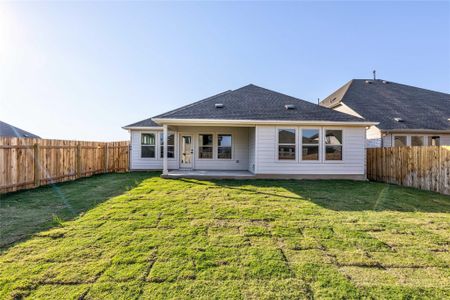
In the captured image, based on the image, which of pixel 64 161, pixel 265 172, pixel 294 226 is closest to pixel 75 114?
pixel 64 161

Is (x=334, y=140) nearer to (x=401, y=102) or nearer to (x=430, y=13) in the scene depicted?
(x=430, y=13)

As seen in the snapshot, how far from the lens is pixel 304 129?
1040 cm

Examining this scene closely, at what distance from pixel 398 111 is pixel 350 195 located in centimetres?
1211

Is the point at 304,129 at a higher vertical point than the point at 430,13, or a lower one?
lower

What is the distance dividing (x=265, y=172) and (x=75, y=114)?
19.3 m

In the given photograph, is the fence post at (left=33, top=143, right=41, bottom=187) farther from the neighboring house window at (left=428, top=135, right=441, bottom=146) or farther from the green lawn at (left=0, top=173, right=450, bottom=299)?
the neighboring house window at (left=428, top=135, right=441, bottom=146)

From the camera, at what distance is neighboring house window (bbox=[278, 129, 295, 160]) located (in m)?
10.4

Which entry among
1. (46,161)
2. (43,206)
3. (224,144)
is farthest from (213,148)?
(43,206)

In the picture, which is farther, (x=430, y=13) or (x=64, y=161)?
(x=430, y=13)

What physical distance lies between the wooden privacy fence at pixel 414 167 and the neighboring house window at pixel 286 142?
4183 millimetres

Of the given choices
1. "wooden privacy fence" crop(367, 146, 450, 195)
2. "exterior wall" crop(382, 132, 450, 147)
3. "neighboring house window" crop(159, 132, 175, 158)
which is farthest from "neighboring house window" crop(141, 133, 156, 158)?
"exterior wall" crop(382, 132, 450, 147)

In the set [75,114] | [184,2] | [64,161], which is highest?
[184,2]

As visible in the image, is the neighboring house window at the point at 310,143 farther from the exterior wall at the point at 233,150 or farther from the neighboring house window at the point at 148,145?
the neighboring house window at the point at 148,145

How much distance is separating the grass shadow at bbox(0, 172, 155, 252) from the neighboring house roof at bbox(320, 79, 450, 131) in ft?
49.0
